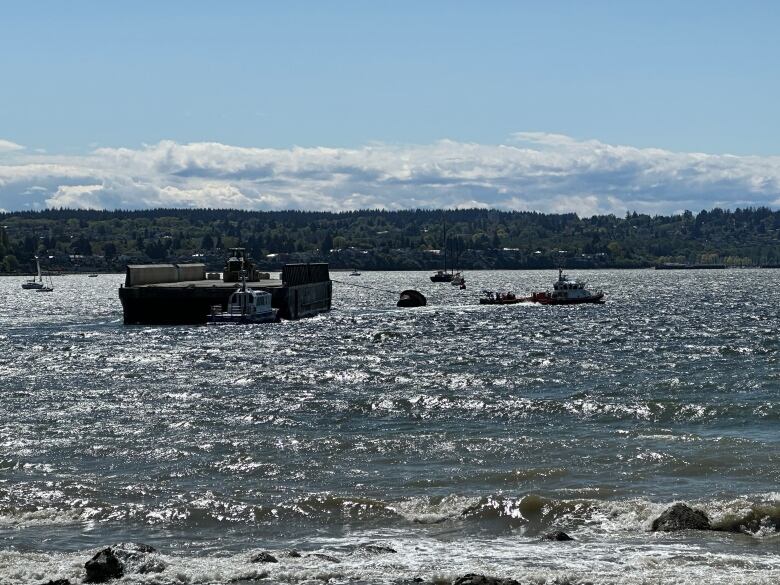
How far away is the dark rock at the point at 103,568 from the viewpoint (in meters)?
20.8

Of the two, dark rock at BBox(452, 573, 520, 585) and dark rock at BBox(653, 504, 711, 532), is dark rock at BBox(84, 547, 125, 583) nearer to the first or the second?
dark rock at BBox(452, 573, 520, 585)

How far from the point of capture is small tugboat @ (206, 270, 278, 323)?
97.1 meters

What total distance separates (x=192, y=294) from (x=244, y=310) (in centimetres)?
758

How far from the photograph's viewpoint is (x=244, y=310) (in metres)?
97.7

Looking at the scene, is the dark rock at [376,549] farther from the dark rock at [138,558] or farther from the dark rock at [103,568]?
the dark rock at [103,568]

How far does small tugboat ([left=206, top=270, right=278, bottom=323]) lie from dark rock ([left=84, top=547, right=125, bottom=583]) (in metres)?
76.0

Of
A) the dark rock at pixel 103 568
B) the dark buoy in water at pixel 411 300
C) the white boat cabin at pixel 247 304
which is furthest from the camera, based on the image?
the dark buoy in water at pixel 411 300

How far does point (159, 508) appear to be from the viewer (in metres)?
26.8

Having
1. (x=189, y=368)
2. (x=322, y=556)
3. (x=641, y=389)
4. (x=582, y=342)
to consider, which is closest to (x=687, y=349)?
(x=582, y=342)

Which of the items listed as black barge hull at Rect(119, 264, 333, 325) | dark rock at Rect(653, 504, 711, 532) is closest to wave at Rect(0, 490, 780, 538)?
dark rock at Rect(653, 504, 711, 532)

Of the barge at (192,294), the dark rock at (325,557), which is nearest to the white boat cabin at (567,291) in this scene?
the barge at (192,294)

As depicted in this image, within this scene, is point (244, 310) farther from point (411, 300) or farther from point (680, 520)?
point (680, 520)

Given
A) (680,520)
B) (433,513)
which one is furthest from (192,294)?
(680,520)

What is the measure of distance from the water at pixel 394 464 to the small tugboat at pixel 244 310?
31.1 metres
